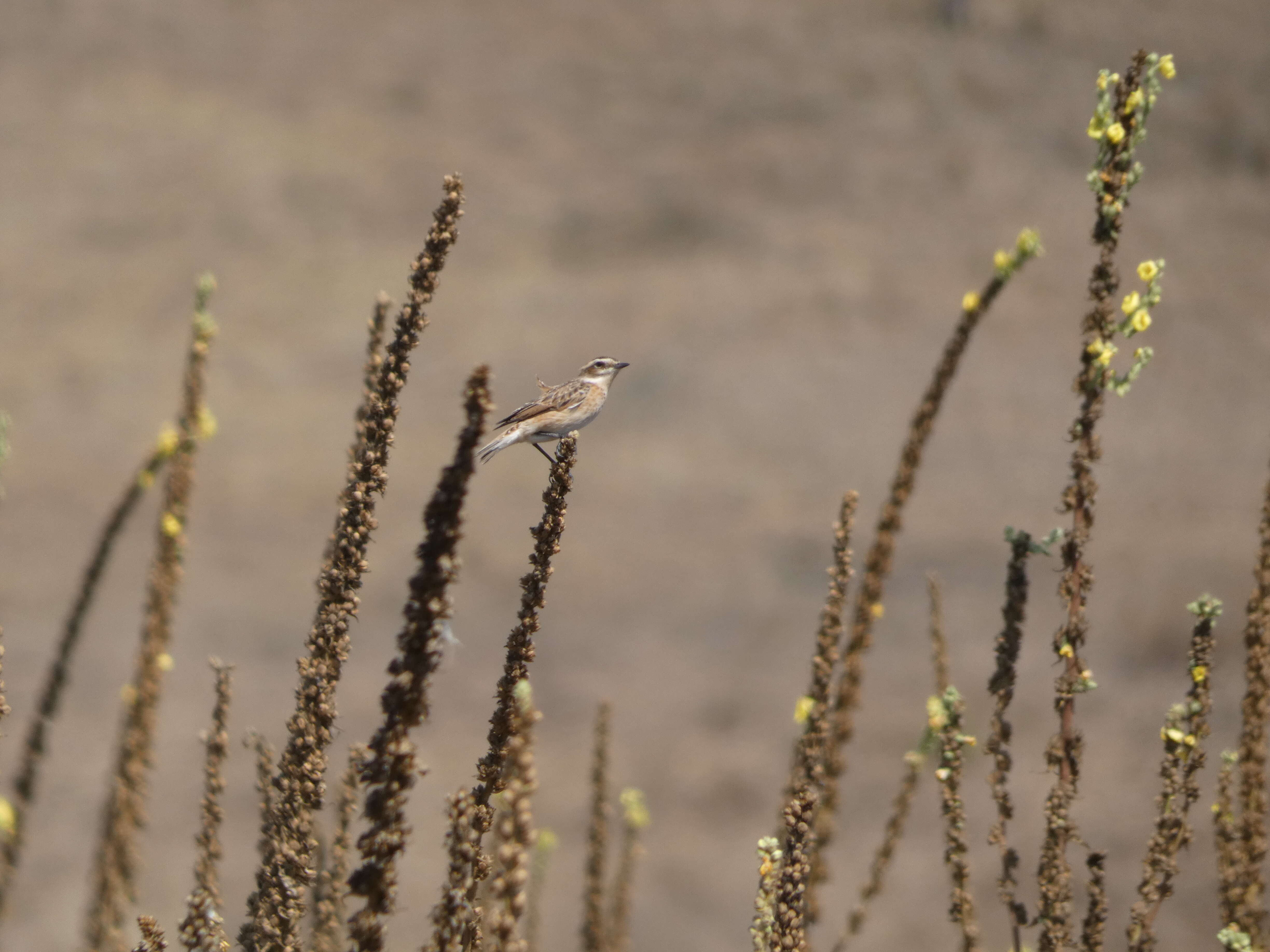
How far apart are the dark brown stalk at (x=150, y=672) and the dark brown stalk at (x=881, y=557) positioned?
77.1 inches

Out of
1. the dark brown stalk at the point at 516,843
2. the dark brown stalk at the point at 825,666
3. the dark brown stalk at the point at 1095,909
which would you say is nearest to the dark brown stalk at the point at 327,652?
the dark brown stalk at the point at 516,843

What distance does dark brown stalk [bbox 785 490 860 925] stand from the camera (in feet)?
8.62

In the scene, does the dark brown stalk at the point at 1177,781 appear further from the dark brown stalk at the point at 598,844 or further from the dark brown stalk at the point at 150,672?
the dark brown stalk at the point at 150,672

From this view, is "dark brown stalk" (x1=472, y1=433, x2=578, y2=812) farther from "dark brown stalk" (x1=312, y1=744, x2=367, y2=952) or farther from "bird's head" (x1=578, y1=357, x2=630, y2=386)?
"bird's head" (x1=578, y1=357, x2=630, y2=386)

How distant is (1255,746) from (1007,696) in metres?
0.64

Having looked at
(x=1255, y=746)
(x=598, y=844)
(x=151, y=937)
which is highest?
(x=1255, y=746)

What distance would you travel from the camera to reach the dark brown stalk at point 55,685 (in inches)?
130

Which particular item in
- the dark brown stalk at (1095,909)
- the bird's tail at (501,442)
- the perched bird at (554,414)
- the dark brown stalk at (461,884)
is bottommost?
the dark brown stalk at (461,884)

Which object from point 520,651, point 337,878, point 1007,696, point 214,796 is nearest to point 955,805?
point 1007,696

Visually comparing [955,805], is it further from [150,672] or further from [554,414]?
[150,672]

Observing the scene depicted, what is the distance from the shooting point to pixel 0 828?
3498 millimetres

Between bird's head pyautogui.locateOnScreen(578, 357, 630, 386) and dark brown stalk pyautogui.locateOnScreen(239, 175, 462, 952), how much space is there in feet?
4.44

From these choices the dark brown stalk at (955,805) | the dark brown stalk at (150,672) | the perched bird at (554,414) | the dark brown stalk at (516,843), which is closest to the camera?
the dark brown stalk at (516,843)

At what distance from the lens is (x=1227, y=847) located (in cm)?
266
